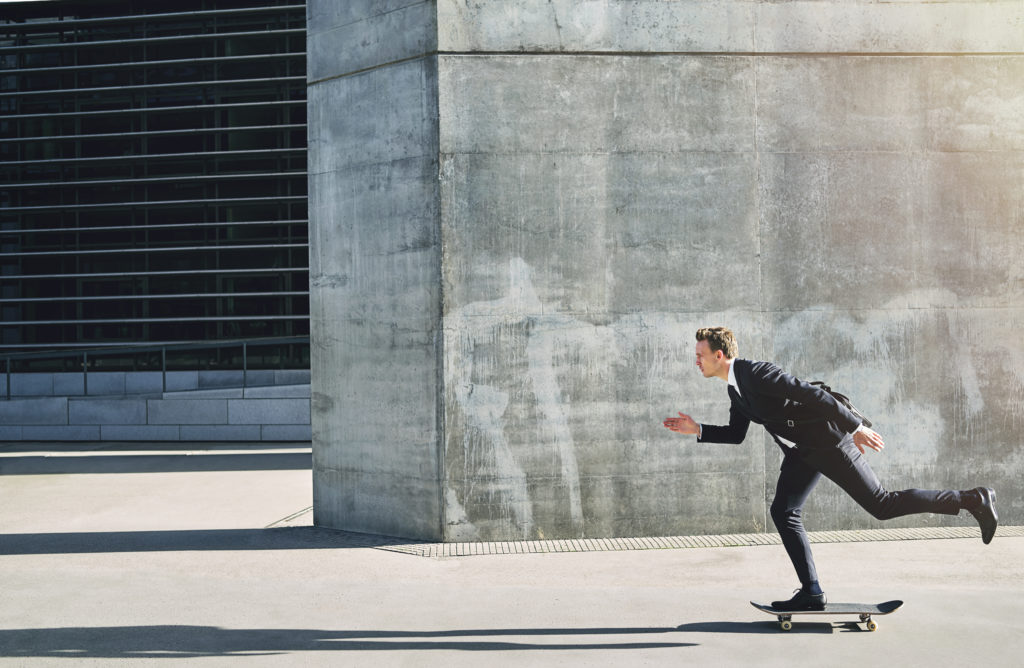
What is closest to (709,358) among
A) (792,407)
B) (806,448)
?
(792,407)

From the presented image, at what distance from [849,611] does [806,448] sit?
0.97 m

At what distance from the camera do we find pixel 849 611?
18.2 ft

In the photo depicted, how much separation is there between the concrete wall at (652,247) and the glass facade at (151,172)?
1231cm

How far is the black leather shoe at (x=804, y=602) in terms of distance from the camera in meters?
5.54

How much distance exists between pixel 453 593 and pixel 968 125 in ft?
20.1

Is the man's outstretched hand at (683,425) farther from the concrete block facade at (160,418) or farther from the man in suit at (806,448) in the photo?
the concrete block facade at (160,418)

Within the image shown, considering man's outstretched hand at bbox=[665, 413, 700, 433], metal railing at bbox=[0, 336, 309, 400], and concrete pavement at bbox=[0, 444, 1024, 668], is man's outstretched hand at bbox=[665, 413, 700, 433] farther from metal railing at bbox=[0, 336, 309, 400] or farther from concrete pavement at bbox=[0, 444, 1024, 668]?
metal railing at bbox=[0, 336, 309, 400]

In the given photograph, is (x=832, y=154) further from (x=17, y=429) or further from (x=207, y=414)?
(x=17, y=429)

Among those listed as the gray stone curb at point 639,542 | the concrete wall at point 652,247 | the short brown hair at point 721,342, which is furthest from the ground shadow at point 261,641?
the concrete wall at point 652,247

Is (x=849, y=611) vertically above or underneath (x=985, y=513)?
underneath

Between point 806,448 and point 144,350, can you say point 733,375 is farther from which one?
point 144,350

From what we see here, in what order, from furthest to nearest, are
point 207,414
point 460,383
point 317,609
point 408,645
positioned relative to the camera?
point 207,414, point 460,383, point 317,609, point 408,645

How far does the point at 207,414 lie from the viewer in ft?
55.3

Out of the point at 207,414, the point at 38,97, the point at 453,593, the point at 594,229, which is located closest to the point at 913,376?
the point at 594,229
